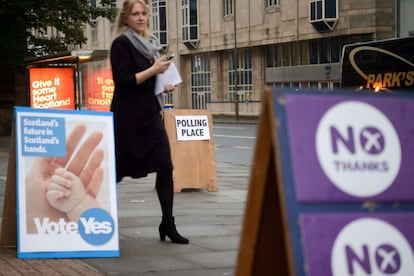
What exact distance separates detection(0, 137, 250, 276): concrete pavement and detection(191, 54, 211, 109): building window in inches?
2089

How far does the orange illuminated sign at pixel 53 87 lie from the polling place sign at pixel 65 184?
11.8m

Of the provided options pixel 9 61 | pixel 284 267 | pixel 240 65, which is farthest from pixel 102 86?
pixel 240 65

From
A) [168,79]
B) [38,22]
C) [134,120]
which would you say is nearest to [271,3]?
[38,22]

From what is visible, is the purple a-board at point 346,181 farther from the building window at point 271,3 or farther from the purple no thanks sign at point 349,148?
the building window at point 271,3

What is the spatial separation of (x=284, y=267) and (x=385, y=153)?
2.29 ft

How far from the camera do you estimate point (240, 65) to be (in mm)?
59688

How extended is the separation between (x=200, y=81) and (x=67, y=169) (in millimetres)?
59671

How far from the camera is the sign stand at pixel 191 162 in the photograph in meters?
12.1

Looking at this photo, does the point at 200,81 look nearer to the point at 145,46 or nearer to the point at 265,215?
the point at 145,46

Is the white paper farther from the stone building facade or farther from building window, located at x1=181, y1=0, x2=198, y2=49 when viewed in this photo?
building window, located at x1=181, y1=0, x2=198, y2=49

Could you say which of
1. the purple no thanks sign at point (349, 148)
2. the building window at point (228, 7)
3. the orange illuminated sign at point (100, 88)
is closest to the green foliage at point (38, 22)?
the orange illuminated sign at point (100, 88)

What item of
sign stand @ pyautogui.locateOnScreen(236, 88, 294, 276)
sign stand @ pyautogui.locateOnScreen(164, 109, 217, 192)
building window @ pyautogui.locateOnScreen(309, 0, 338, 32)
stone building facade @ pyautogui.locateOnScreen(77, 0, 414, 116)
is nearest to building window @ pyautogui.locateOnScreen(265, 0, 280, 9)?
stone building facade @ pyautogui.locateOnScreen(77, 0, 414, 116)

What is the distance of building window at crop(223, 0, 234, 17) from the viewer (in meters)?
58.6

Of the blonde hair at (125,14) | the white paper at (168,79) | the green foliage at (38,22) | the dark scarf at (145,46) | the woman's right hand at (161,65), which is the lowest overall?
the white paper at (168,79)
